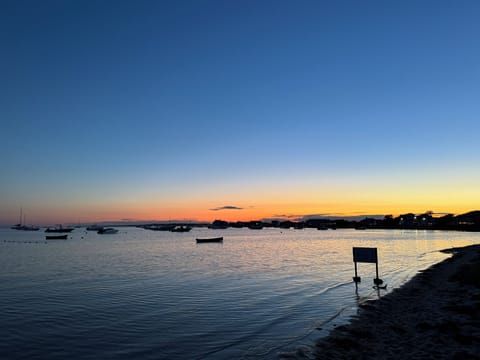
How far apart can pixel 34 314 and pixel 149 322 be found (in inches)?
327

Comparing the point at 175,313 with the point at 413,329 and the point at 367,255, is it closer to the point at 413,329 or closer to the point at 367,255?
the point at 413,329

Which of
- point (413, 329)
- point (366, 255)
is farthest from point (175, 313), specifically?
point (366, 255)

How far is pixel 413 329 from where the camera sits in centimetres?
1772

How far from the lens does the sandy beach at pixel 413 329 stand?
47.2ft

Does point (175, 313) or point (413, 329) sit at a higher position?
point (413, 329)

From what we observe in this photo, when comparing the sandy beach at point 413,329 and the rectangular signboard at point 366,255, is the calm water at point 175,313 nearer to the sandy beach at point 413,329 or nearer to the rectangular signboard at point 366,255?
the sandy beach at point 413,329

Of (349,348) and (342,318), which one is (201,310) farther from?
(349,348)

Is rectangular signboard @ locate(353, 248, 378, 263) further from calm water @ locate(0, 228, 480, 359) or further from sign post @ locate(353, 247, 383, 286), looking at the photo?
calm water @ locate(0, 228, 480, 359)

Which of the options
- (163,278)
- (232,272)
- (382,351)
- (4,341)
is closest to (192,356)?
(382,351)

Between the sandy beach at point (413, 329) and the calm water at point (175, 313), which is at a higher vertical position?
the sandy beach at point (413, 329)

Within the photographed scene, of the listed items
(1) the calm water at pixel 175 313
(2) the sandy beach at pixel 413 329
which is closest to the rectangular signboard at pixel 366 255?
(1) the calm water at pixel 175 313

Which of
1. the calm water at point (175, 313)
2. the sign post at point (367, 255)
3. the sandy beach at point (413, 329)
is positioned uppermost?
the sign post at point (367, 255)

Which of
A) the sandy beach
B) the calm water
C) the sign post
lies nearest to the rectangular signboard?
the sign post

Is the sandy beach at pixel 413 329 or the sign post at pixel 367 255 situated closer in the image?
the sandy beach at pixel 413 329
